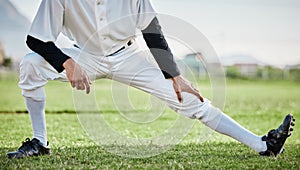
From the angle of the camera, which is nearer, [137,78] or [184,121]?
[137,78]

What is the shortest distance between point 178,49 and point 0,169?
5.94ft

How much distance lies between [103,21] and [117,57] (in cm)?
31

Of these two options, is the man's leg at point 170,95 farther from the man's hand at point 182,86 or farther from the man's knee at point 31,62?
the man's knee at point 31,62

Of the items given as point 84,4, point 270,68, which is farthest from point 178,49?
point 270,68

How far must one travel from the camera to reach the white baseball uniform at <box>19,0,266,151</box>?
164 inches

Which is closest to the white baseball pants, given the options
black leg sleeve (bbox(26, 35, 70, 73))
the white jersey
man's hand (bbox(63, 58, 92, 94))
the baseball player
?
the baseball player

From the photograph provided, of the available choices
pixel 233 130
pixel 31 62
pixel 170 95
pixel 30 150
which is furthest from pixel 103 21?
pixel 233 130

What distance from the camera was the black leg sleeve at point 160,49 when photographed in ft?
13.2

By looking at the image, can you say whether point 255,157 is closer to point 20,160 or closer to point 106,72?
point 106,72

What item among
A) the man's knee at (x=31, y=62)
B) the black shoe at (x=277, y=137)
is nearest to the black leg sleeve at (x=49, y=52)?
the man's knee at (x=31, y=62)

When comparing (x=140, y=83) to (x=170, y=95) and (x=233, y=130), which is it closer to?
(x=170, y=95)

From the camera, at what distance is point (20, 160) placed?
13.2 ft

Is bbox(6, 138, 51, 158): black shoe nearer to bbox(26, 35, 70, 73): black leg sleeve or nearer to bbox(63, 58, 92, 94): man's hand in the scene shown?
bbox(26, 35, 70, 73): black leg sleeve

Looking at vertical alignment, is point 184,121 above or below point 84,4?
below
